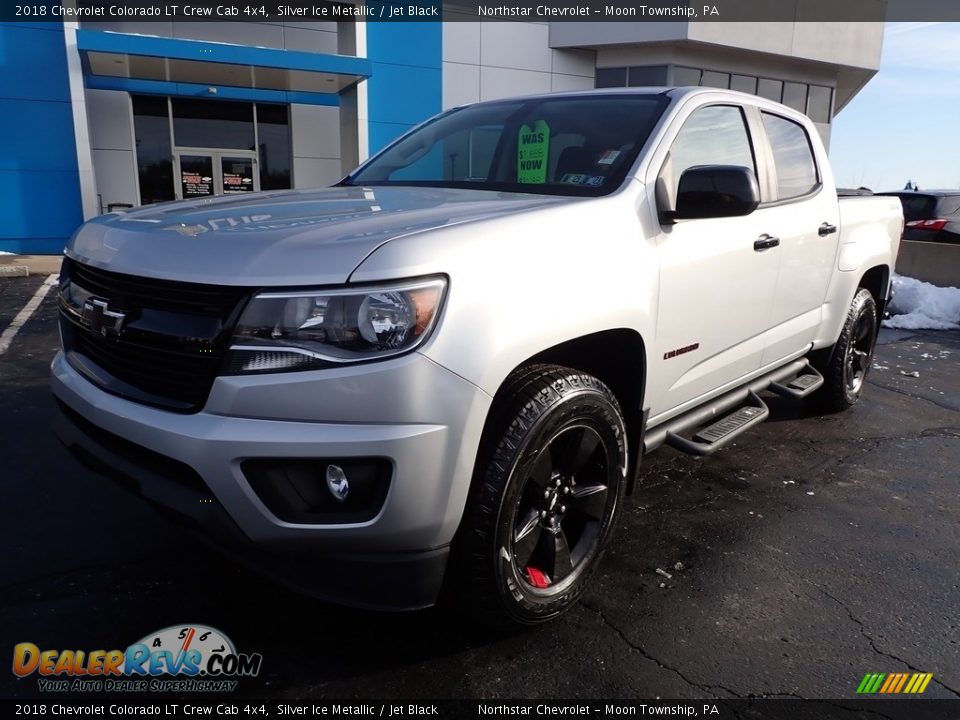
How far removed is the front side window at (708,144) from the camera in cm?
289

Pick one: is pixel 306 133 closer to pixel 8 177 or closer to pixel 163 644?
Answer: pixel 8 177

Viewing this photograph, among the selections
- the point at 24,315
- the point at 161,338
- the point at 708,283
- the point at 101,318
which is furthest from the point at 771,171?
the point at 24,315

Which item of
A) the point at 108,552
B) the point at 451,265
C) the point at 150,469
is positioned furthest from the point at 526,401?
the point at 108,552

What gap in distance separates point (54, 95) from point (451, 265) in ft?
51.6

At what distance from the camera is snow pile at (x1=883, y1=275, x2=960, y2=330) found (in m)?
8.77

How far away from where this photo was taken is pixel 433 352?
6.11 ft

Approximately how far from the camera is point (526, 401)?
2.18 m

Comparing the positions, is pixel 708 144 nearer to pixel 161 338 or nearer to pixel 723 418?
pixel 723 418

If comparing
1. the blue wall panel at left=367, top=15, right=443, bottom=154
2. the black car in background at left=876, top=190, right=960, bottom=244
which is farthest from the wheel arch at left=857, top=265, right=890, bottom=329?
the blue wall panel at left=367, top=15, right=443, bottom=154

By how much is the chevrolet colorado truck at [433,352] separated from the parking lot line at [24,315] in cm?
380

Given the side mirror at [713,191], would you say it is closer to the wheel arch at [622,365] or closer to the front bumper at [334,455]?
the wheel arch at [622,365]

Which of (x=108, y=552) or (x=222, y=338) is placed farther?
(x=108, y=552)

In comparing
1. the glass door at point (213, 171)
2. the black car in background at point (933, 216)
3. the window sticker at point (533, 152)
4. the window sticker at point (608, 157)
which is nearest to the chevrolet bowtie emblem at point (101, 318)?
the window sticker at point (533, 152)

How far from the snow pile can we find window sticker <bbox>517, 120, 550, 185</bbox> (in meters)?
7.24
